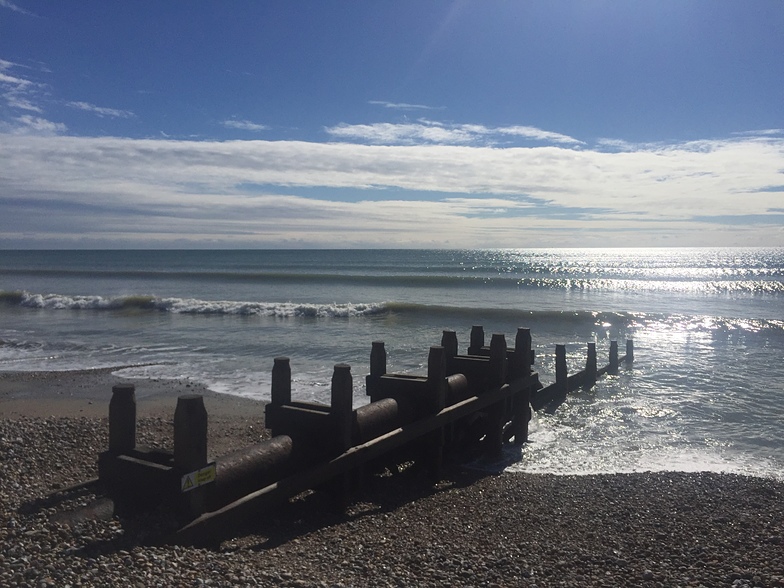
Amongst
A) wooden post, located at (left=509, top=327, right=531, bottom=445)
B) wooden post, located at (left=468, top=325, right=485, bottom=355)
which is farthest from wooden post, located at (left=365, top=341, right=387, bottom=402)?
wooden post, located at (left=509, top=327, right=531, bottom=445)

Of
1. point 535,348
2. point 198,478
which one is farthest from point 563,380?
point 198,478

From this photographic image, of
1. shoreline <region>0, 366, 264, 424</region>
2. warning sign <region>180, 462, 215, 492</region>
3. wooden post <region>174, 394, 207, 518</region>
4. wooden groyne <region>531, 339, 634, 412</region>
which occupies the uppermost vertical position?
wooden post <region>174, 394, 207, 518</region>

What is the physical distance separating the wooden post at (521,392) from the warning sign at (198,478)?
573cm

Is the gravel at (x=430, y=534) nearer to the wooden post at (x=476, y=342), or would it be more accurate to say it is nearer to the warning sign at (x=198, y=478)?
the warning sign at (x=198, y=478)

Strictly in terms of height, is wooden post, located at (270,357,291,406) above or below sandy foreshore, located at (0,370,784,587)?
above

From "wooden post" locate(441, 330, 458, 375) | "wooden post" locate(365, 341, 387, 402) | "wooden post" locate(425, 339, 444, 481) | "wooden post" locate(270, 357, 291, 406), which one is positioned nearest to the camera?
"wooden post" locate(270, 357, 291, 406)

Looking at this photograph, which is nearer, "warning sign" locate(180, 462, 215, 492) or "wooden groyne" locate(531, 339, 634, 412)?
"warning sign" locate(180, 462, 215, 492)

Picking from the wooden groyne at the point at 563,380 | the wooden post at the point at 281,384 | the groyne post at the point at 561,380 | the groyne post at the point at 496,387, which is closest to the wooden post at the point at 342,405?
the wooden post at the point at 281,384

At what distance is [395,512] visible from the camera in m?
6.92

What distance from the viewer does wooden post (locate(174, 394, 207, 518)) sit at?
5.00 metres

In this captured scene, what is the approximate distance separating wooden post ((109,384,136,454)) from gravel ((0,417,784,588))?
48cm

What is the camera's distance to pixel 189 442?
16.4ft

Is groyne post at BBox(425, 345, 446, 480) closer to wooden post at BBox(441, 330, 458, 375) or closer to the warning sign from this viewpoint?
wooden post at BBox(441, 330, 458, 375)

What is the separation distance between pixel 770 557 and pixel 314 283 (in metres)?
50.4
